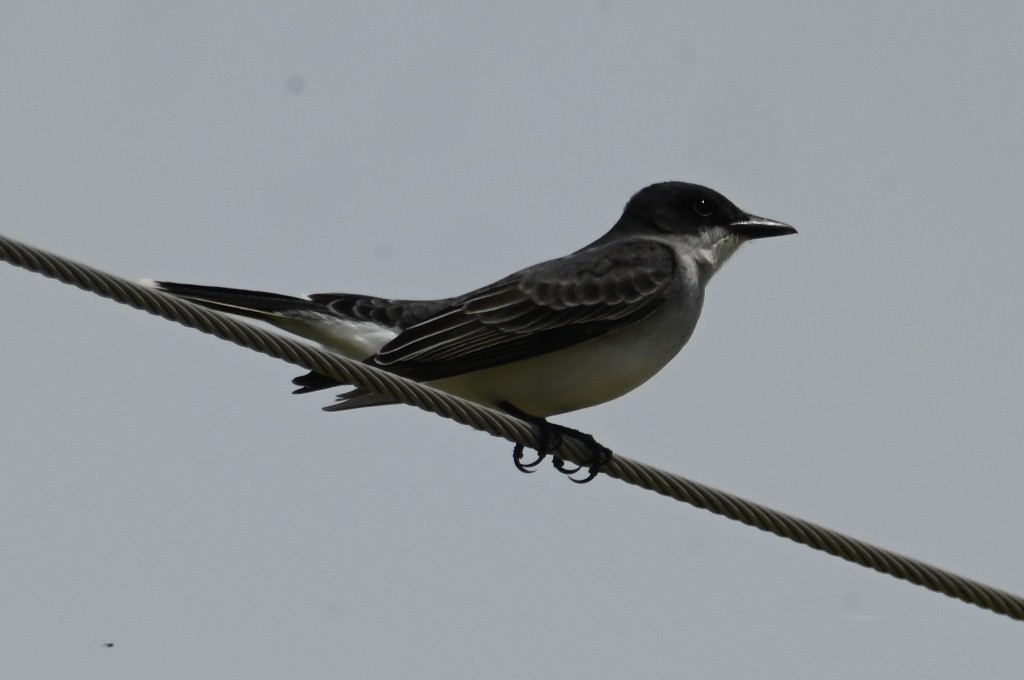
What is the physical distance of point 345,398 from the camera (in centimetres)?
743

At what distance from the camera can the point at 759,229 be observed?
883 cm

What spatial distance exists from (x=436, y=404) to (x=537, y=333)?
236 cm

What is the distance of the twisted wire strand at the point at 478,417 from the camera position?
448 centimetres

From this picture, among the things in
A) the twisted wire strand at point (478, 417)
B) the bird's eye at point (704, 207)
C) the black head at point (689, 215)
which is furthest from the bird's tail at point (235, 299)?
the bird's eye at point (704, 207)

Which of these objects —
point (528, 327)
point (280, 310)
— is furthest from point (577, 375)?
point (280, 310)

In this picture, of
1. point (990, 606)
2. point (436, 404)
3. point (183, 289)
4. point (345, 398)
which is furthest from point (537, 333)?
point (990, 606)

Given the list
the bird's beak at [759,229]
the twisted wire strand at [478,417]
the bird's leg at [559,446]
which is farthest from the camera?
the bird's beak at [759,229]

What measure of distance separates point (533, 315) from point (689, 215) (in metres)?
1.75

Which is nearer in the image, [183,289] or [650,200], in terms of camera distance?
[183,289]

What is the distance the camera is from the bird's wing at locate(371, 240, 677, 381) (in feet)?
24.3

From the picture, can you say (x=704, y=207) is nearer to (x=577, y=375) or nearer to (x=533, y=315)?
(x=533, y=315)

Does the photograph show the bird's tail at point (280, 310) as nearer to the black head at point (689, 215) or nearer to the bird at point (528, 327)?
the bird at point (528, 327)

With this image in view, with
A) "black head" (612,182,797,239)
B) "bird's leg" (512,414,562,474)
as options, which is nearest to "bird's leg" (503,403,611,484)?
"bird's leg" (512,414,562,474)

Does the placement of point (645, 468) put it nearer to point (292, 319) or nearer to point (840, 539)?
point (840, 539)
